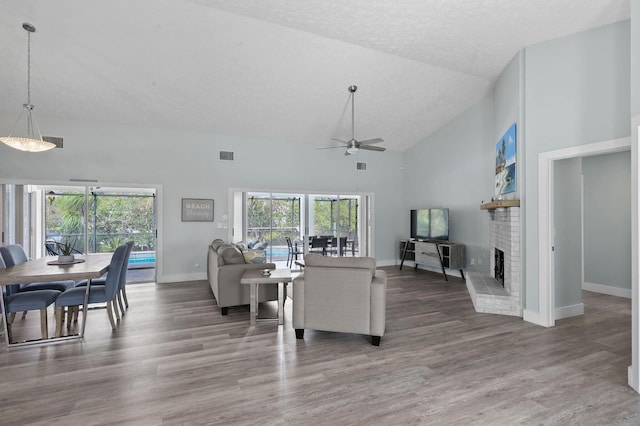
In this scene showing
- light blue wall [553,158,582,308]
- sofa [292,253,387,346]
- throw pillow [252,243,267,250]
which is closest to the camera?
sofa [292,253,387,346]

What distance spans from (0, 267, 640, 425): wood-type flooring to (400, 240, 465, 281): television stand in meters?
2.41

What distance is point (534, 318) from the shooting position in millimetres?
3904

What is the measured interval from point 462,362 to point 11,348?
4.42 metres

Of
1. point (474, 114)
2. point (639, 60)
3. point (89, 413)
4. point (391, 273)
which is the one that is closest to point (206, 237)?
point (391, 273)

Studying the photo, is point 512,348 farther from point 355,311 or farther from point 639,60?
point 639,60

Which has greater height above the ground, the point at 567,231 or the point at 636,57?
the point at 636,57

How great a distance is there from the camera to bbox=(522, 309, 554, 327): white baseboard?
380cm

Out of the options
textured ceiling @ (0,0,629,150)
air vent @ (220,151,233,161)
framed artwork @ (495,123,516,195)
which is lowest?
framed artwork @ (495,123,516,195)

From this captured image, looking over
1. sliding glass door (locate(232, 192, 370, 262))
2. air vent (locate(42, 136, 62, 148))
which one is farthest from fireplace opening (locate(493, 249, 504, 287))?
air vent (locate(42, 136, 62, 148))

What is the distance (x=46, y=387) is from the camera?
8.02ft

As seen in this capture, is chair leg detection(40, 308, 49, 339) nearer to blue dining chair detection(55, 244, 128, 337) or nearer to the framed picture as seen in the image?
blue dining chair detection(55, 244, 128, 337)

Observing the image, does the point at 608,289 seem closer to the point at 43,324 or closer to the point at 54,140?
the point at 43,324

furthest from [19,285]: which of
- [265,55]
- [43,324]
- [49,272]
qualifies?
[265,55]

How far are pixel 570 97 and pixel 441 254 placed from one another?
148 inches
